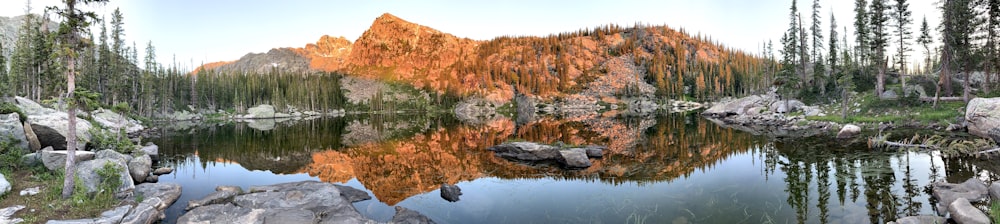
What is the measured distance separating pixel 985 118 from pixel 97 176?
44177mm

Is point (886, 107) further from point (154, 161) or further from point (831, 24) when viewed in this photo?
point (154, 161)

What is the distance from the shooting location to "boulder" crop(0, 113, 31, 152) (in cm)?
1830

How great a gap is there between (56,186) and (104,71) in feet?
269

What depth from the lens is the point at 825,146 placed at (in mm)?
25641

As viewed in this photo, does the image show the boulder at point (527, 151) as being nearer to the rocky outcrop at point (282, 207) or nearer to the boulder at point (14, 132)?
the rocky outcrop at point (282, 207)

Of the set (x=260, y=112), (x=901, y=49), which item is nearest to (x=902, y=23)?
(x=901, y=49)

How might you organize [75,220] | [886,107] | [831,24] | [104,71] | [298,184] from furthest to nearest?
[104,71] < [831,24] < [886,107] < [298,184] < [75,220]

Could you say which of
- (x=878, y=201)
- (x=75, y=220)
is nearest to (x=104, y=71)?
(x=75, y=220)

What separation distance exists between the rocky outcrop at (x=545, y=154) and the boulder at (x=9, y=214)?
64.7ft

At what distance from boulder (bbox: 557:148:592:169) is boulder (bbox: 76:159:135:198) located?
18566 mm

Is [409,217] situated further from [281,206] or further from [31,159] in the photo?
[31,159]

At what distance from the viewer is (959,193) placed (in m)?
12.1

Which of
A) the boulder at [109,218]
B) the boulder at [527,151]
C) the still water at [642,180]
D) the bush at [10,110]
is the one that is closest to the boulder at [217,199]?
the still water at [642,180]

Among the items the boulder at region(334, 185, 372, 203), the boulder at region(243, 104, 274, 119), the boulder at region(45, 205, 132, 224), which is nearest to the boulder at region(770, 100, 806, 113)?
the boulder at region(334, 185, 372, 203)
